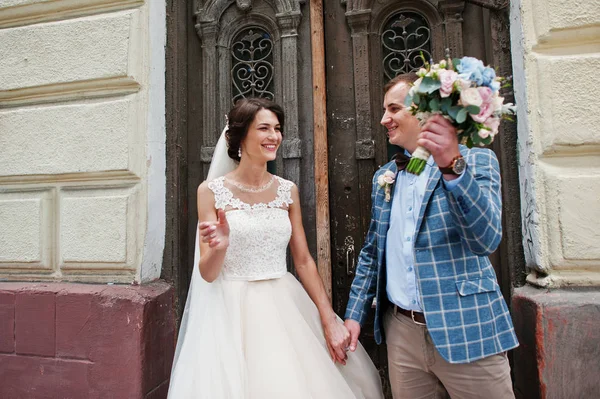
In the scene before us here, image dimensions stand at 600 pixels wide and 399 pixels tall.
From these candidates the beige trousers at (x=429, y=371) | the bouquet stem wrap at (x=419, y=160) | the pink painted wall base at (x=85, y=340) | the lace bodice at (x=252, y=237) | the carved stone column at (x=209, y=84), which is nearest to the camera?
the bouquet stem wrap at (x=419, y=160)

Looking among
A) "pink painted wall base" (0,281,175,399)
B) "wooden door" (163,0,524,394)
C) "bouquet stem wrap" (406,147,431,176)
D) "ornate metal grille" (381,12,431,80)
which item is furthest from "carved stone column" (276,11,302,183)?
"bouquet stem wrap" (406,147,431,176)

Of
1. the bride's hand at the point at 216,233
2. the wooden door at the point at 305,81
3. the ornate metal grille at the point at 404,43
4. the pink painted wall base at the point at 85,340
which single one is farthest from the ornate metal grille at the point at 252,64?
the pink painted wall base at the point at 85,340

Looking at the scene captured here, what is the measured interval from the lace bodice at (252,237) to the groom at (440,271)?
568 mm

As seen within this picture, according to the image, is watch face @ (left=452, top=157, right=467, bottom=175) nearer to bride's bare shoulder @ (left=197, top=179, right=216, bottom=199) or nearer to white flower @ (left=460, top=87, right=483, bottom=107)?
white flower @ (left=460, top=87, right=483, bottom=107)

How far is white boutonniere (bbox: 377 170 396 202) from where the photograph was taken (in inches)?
81.4

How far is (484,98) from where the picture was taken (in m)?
1.45

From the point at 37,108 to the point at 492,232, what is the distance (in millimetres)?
2941

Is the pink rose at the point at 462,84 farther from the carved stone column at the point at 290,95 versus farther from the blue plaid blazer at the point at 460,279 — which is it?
the carved stone column at the point at 290,95

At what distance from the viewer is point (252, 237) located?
223cm

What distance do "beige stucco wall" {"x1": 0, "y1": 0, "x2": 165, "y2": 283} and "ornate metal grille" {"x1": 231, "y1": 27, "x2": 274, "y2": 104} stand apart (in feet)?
1.74

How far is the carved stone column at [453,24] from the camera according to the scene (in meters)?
2.63

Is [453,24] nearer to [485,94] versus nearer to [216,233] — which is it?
[485,94]

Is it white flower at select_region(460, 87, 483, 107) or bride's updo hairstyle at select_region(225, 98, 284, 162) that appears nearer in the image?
white flower at select_region(460, 87, 483, 107)

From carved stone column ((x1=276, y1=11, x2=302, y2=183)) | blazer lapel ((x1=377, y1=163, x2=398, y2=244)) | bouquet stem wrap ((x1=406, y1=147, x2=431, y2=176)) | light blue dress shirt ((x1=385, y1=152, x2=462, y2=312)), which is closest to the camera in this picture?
bouquet stem wrap ((x1=406, y1=147, x2=431, y2=176))
